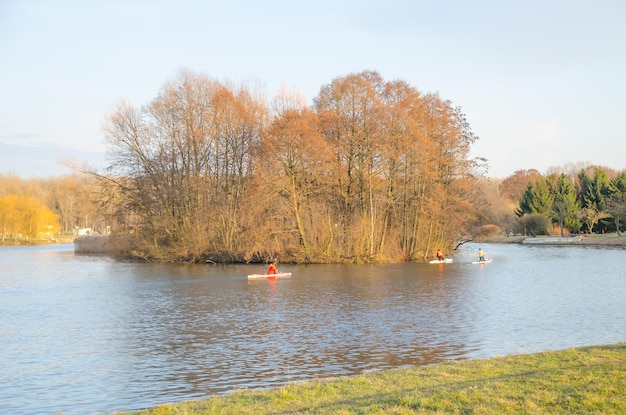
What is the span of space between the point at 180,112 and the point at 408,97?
19609mm

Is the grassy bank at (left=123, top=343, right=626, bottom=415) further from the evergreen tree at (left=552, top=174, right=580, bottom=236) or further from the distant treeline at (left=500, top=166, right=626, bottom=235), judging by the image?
the evergreen tree at (left=552, top=174, right=580, bottom=236)

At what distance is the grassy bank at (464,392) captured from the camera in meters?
7.87

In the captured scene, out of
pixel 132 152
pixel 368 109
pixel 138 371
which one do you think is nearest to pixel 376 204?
pixel 368 109

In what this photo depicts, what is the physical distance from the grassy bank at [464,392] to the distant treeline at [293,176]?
34514 mm

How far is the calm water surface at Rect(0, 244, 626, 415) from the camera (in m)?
13.0

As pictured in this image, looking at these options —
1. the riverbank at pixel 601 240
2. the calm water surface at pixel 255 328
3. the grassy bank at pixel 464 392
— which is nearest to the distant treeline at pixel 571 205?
the riverbank at pixel 601 240

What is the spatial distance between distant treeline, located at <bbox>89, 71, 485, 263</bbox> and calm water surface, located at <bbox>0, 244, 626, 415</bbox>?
1149 centimetres

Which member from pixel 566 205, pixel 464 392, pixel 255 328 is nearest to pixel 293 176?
pixel 255 328

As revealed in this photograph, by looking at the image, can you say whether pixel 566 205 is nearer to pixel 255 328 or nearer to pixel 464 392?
pixel 255 328

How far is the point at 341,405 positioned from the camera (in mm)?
8422

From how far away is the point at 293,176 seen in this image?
46.2 meters

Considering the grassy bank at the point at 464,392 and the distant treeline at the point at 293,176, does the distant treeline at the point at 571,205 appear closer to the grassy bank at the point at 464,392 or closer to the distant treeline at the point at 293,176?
the distant treeline at the point at 293,176

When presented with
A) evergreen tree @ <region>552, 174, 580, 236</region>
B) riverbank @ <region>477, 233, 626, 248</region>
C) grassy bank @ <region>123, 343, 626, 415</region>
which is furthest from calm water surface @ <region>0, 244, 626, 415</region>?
evergreen tree @ <region>552, 174, 580, 236</region>

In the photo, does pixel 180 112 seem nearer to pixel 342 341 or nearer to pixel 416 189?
pixel 416 189
